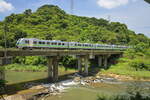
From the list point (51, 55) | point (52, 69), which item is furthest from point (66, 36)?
point (51, 55)

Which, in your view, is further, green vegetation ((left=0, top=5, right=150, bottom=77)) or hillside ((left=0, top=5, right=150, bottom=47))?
hillside ((left=0, top=5, right=150, bottom=47))

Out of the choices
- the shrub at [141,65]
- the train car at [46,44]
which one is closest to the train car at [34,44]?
the train car at [46,44]

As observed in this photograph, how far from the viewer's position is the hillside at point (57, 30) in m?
73.1

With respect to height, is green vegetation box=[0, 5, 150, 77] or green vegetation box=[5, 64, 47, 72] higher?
green vegetation box=[0, 5, 150, 77]

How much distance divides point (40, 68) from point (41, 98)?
2674cm

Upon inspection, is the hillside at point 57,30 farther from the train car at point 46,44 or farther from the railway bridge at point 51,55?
the railway bridge at point 51,55

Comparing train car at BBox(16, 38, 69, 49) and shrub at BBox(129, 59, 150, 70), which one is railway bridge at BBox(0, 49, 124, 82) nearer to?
train car at BBox(16, 38, 69, 49)

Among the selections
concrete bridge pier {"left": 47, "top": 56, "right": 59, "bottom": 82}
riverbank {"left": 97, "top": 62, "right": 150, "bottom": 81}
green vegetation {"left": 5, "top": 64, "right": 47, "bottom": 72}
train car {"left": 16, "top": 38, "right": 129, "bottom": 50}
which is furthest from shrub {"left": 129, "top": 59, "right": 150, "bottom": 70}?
green vegetation {"left": 5, "top": 64, "right": 47, "bottom": 72}

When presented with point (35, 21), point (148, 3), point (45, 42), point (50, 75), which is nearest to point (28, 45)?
point (45, 42)

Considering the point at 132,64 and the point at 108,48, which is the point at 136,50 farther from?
the point at 132,64

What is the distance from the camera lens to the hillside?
73062 mm

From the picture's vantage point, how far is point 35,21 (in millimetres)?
96875

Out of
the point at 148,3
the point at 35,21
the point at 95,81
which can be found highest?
the point at 35,21

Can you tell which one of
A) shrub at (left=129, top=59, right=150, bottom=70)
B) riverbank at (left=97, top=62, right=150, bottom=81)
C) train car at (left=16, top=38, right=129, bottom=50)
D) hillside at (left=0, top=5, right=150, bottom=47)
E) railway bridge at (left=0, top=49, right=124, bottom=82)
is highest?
hillside at (left=0, top=5, right=150, bottom=47)
